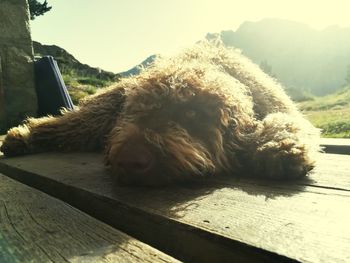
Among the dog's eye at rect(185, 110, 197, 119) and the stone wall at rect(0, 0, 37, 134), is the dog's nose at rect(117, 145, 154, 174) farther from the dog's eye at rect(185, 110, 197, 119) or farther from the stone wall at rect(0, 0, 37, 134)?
the stone wall at rect(0, 0, 37, 134)

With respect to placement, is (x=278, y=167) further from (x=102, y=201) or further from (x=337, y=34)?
(x=337, y=34)

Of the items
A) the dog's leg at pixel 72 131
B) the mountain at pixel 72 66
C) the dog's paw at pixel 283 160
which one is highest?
the mountain at pixel 72 66

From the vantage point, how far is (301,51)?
511 ft

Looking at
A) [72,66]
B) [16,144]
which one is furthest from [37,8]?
[16,144]

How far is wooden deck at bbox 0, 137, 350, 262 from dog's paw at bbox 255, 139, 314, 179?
8cm

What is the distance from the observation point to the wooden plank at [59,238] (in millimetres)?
1145

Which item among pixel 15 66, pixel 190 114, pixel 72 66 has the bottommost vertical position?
pixel 190 114

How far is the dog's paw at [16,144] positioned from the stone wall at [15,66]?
1.74 m

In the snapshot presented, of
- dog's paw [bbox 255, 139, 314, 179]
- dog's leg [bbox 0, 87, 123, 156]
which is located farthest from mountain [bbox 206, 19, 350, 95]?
dog's paw [bbox 255, 139, 314, 179]

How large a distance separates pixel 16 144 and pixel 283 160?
110 inches

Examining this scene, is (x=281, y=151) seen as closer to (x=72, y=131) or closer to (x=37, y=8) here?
(x=72, y=131)

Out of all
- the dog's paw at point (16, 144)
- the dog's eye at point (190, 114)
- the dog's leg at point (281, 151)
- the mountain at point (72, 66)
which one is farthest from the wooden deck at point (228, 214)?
the mountain at point (72, 66)

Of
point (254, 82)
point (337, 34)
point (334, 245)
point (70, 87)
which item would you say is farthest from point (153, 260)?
point (337, 34)

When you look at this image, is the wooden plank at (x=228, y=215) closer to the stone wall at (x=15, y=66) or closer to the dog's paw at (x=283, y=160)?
the dog's paw at (x=283, y=160)
